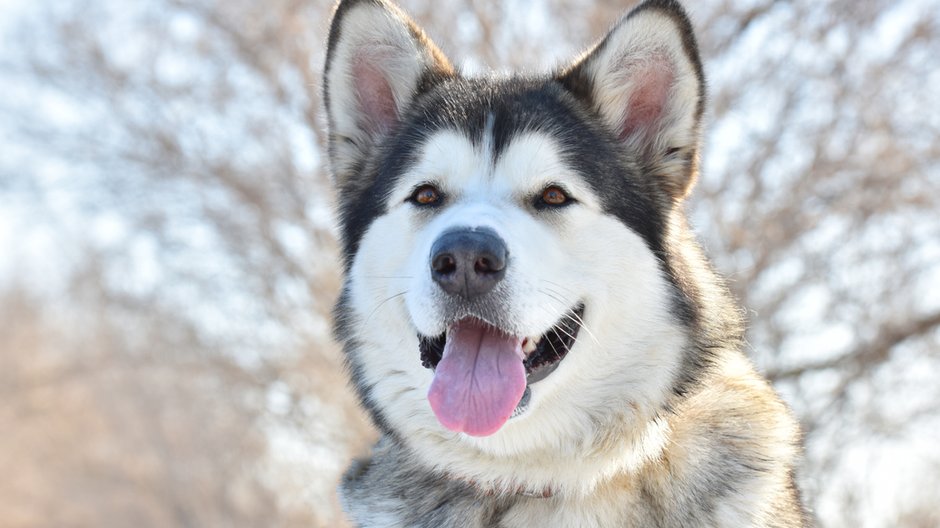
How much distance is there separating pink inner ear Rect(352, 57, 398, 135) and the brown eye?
0.96 m

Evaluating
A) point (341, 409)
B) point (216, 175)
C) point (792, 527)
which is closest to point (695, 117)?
point (792, 527)

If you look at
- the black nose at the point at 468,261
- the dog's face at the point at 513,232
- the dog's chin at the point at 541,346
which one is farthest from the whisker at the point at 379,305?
the black nose at the point at 468,261

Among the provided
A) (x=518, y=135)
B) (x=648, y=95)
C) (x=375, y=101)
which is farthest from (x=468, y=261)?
(x=375, y=101)

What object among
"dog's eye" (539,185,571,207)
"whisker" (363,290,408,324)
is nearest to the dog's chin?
"whisker" (363,290,408,324)

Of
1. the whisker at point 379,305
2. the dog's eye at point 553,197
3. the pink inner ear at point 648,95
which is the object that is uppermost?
the pink inner ear at point 648,95

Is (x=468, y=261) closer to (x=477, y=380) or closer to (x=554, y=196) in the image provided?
(x=477, y=380)

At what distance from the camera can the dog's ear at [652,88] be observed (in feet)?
11.8

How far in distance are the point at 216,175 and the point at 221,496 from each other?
14.7ft

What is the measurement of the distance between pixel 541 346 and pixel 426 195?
2.32ft

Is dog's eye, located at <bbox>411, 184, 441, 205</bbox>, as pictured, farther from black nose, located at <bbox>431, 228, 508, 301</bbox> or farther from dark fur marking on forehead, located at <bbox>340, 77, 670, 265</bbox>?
black nose, located at <bbox>431, 228, 508, 301</bbox>

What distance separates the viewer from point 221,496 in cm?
1315

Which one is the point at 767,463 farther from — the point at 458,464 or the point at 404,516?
the point at 404,516

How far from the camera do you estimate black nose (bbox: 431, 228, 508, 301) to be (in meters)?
2.98

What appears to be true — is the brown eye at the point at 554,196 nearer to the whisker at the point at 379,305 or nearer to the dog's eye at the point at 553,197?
the dog's eye at the point at 553,197
